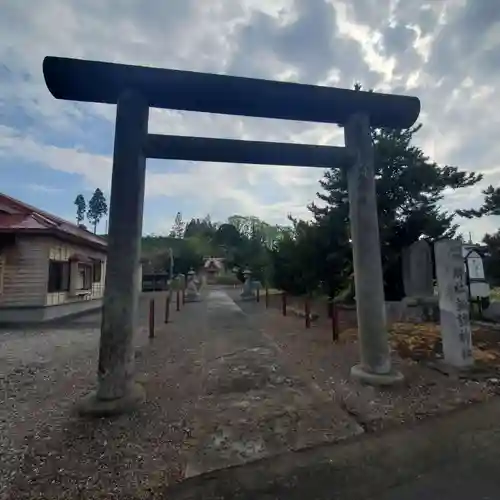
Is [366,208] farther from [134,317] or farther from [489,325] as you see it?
[489,325]

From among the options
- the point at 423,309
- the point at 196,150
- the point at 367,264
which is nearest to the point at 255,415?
the point at 367,264

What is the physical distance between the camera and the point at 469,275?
9430 mm

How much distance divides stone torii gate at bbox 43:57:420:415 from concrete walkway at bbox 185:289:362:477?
0.92 meters

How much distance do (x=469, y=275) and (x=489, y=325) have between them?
1.40 meters

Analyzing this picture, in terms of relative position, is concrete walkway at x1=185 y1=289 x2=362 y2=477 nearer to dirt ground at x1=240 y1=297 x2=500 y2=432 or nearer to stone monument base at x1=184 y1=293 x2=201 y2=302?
dirt ground at x1=240 y1=297 x2=500 y2=432

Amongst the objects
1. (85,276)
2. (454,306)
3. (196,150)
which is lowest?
(454,306)

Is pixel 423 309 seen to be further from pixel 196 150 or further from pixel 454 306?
pixel 196 150

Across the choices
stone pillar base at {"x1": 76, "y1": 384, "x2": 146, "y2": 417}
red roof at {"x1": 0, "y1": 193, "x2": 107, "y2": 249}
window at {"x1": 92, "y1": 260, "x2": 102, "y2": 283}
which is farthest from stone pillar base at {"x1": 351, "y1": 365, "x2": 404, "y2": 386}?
window at {"x1": 92, "y1": 260, "x2": 102, "y2": 283}

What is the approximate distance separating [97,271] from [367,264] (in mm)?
15982

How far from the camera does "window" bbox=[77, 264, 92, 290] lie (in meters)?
15.4

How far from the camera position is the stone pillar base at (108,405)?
3777 millimetres

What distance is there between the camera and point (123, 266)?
4.12 metres

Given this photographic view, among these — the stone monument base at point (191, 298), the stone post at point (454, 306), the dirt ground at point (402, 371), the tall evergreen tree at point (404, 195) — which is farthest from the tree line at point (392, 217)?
the stone monument base at point (191, 298)

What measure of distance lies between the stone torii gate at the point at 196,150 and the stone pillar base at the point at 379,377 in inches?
0.5
